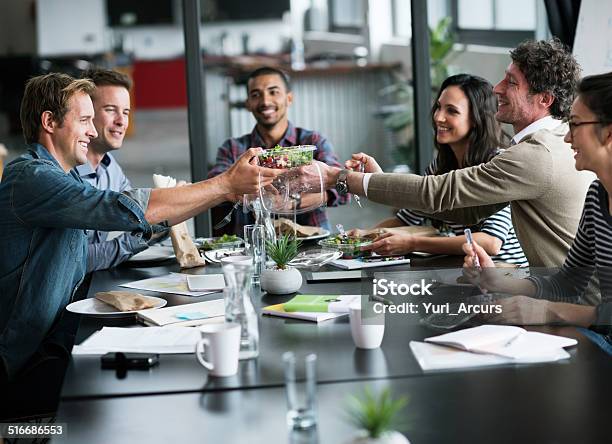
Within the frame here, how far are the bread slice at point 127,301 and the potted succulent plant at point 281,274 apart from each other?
0.34 meters

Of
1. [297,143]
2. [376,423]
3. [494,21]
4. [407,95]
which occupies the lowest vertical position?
[376,423]

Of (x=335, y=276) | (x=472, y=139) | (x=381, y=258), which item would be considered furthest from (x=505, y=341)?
(x=472, y=139)

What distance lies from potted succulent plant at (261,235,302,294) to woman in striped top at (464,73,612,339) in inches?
19.7

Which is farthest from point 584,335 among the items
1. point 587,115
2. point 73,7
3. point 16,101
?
point 73,7

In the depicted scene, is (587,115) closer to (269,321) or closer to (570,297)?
(570,297)

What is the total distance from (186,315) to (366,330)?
56 cm

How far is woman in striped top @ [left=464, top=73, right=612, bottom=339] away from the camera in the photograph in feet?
7.26

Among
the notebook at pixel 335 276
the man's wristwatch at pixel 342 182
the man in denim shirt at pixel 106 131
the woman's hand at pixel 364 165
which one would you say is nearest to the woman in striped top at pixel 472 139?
the woman's hand at pixel 364 165

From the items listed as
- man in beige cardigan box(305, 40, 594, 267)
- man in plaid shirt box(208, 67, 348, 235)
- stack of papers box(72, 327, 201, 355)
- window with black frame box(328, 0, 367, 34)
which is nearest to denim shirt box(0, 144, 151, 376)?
stack of papers box(72, 327, 201, 355)

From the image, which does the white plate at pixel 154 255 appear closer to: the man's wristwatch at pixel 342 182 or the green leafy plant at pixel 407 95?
the man's wristwatch at pixel 342 182

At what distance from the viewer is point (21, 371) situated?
268 centimetres

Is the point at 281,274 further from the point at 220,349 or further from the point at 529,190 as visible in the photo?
the point at 529,190

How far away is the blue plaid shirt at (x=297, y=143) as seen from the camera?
164 inches

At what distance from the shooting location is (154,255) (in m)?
3.38
